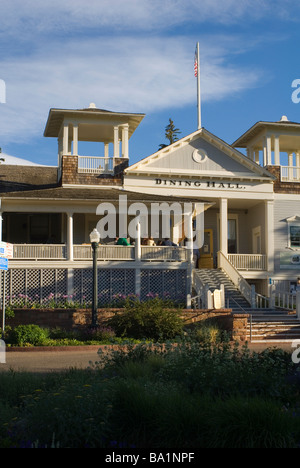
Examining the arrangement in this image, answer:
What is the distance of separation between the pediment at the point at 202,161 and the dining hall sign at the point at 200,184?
35cm

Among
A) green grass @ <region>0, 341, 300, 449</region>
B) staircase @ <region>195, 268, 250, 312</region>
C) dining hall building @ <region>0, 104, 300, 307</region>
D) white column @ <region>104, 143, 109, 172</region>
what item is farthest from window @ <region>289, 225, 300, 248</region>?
green grass @ <region>0, 341, 300, 449</region>

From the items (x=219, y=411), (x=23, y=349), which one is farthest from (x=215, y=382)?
(x=23, y=349)

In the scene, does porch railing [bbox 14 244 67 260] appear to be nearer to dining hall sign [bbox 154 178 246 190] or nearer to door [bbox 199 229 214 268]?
dining hall sign [bbox 154 178 246 190]

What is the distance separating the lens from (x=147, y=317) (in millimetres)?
20484

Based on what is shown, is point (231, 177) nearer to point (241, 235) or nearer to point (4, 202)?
point (241, 235)

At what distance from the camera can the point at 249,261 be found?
30797 mm

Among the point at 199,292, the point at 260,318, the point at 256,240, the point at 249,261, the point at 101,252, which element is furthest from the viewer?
the point at 256,240

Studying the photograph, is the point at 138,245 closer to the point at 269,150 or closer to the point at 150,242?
the point at 150,242

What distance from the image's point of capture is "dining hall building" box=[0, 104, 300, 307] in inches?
1011

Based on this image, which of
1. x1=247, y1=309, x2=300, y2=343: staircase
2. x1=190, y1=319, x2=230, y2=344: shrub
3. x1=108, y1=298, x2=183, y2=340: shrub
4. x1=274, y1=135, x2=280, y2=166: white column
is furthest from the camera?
x1=274, y1=135, x2=280, y2=166: white column

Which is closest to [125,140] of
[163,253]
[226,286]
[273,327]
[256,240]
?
[163,253]

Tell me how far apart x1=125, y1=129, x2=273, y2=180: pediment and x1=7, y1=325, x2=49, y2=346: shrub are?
1196 centimetres

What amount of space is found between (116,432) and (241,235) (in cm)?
2645

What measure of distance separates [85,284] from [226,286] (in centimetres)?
619
